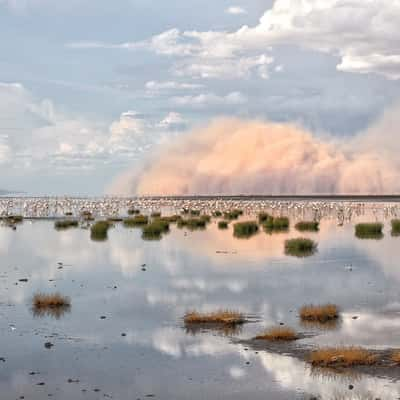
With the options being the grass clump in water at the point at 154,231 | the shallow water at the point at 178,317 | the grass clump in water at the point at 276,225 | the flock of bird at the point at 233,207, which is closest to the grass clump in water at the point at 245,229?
the grass clump in water at the point at 276,225

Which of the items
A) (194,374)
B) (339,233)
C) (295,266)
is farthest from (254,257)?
(194,374)

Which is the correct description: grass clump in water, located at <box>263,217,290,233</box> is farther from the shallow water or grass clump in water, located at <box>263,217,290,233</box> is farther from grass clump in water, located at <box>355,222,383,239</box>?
the shallow water

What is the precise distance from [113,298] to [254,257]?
12801 mm

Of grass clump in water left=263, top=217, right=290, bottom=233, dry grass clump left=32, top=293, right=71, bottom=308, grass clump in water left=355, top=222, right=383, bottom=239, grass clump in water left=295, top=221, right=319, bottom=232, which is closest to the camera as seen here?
dry grass clump left=32, top=293, right=71, bottom=308

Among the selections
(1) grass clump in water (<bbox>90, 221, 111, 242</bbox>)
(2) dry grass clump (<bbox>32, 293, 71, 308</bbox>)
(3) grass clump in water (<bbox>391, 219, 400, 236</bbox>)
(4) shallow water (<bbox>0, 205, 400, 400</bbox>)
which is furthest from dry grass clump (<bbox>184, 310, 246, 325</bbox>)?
(3) grass clump in water (<bbox>391, 219, 400, 236</bbox>)

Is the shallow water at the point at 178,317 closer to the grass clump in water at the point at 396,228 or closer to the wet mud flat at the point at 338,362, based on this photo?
the wet mud flat at the point at 338,362

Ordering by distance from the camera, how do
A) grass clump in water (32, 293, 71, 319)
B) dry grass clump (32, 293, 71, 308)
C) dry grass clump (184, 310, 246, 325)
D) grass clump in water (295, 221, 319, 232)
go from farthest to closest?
1. grass clump in water (295, 221, 319, 232)
2. dry grass clump (32, 293, 71, 308)
3. grass clump in water (32, 293, 71, 319)
4. dry grass clump (184, 310, 246, 325)

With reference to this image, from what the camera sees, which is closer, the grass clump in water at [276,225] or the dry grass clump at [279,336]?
the dry grass clump at [279,336]

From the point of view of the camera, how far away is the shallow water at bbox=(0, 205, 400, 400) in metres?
13.0

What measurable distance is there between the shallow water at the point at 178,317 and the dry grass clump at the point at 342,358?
0.35m

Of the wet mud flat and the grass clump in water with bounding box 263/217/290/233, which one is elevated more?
the grass clump in water with bounding box 263/217/290/233

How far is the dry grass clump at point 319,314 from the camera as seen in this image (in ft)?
61.1

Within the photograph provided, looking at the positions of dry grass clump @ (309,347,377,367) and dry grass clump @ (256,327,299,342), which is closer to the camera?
dry grass clump @ (309,347,377,367)

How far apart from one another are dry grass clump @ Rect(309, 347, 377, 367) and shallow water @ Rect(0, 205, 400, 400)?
13.7 inches
